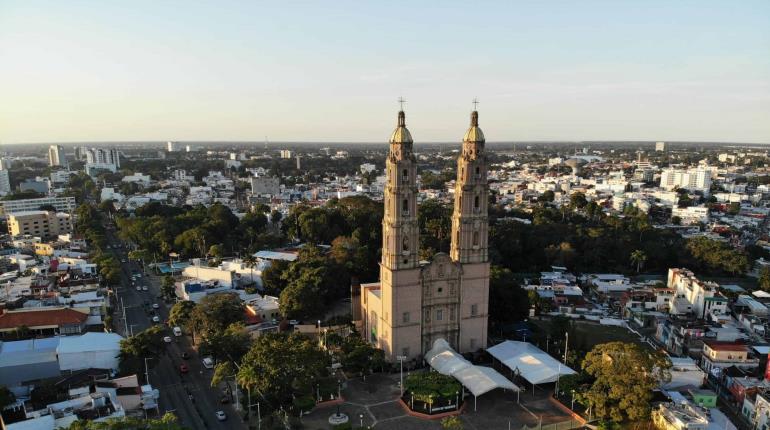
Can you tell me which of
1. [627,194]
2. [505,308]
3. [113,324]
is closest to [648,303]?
[505,308]

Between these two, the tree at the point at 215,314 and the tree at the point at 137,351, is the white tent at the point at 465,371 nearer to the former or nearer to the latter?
the tree at the point at 215,314

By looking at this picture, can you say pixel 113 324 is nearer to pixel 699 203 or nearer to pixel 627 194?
pixel 627 194

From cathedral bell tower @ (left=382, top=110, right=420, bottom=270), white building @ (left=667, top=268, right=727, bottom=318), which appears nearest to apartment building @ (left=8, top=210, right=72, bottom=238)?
cathedral bell tower @ (left=382, top=110, right=420, bottom=270)

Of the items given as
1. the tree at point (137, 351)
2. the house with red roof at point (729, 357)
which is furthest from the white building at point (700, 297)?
the tree at point (137, 351)

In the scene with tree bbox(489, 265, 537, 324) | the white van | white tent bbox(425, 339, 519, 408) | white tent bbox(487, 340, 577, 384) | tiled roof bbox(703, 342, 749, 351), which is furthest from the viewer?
tree bbox(489, 265, 537, 324)

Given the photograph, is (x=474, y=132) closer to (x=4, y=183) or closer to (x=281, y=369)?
(x=281, y=369)

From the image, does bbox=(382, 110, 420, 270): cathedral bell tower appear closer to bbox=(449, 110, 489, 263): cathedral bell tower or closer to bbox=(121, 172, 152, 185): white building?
bbox=(449, 110, 489, 263): cathedral bell tower
